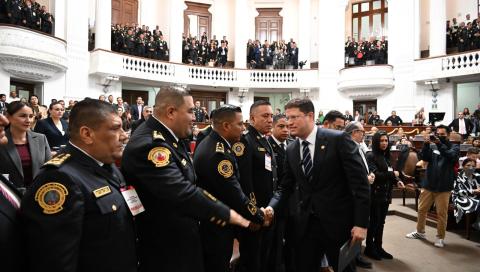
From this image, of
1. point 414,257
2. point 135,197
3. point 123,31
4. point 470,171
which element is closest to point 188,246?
point 135,197

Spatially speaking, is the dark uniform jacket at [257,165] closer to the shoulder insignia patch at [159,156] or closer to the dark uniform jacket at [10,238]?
the shoulder insignia patch at [159,156]

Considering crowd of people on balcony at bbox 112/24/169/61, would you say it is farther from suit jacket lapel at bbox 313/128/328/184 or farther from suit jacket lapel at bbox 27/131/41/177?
suit jacket lapel at bbox 313/128/328/184

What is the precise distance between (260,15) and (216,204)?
18768 millimetres

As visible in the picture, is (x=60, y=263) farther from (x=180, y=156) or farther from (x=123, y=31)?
(x=123, y=31)

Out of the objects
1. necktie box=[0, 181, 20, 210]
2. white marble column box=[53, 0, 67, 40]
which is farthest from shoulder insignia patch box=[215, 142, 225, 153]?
white marble column box=[53, 0, 67, 40]

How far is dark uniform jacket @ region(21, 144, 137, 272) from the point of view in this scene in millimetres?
1146

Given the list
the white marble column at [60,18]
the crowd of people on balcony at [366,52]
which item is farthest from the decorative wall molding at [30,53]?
the crowd of people on balcony at [366,52]

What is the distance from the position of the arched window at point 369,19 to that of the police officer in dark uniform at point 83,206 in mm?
18969

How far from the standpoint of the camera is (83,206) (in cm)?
125

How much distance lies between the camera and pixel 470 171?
16.6 ft

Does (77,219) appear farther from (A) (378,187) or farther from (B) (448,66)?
(B) (448,66)

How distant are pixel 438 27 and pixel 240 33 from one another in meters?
9.04

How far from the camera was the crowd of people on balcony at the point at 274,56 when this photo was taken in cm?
1719

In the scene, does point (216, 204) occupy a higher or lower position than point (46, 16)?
lower
